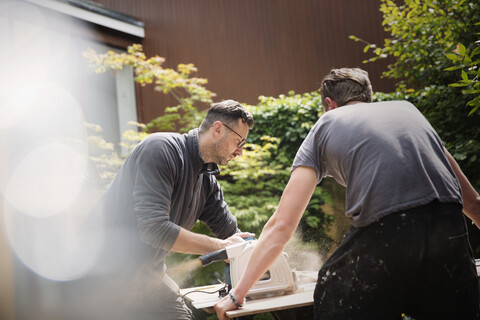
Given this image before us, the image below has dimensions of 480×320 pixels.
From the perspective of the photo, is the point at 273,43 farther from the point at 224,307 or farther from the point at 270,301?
the point at 224,307

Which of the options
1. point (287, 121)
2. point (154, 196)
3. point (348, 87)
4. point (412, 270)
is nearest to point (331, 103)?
point (348, 87)

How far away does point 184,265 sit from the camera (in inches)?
197

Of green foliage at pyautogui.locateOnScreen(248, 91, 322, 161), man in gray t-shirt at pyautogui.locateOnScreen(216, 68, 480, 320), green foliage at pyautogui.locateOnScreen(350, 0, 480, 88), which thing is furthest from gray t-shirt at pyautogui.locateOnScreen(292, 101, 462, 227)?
green foliage at pyautogui.locateOnScreen(248, 91, 322, 161)

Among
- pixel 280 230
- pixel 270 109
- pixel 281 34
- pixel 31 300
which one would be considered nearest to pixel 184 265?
pixel 31 300

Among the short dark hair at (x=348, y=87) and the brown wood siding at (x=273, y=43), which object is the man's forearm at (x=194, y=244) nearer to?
the short dark hair at (x=348, y=87)

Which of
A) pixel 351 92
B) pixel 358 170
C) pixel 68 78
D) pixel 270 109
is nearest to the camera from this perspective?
pixel 358 170

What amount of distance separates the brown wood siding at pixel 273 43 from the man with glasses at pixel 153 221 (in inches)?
227

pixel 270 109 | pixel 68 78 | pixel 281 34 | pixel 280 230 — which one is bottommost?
pixel 280 230

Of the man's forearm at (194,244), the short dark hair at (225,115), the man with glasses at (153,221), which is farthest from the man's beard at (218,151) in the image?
the man's forearm at (194,244)

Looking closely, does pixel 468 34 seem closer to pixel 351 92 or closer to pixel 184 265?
pixel 351 92

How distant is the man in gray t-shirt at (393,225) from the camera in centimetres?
159

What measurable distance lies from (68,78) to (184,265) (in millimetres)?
4489

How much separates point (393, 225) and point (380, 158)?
0.26 meters

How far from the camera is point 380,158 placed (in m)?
1.65
